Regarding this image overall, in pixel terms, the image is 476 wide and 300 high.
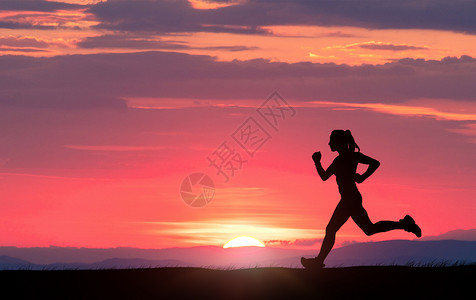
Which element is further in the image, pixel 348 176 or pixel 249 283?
pixel 348 176

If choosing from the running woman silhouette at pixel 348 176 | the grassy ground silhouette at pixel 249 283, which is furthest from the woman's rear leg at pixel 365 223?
the grassy ground silhouette at pixel 249 283

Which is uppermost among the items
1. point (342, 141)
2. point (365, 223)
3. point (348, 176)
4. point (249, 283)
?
point (342, 141)

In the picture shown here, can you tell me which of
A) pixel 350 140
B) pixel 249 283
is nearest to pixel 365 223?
pixel 350 140

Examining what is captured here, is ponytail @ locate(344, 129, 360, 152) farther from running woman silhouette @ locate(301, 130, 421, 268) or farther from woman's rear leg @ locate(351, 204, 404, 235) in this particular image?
woman's rear leg @ locate(351, 204, 404, 235)

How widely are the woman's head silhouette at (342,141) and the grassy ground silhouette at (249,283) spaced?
3.14 m

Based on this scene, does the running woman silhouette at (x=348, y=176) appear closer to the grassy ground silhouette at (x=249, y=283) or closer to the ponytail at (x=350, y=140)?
the ponytail at (x=350, y=140)

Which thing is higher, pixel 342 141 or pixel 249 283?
pixel 342 141

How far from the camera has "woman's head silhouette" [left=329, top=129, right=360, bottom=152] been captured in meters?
20.4

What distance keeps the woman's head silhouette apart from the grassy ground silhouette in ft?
10.3

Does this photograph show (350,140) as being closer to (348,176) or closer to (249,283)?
(348,176)

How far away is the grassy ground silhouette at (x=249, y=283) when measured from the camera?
19.3m

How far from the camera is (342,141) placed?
20422 millimetres

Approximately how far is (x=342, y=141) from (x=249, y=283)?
4084 millimetres

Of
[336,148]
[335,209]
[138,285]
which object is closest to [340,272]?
[335,209]
